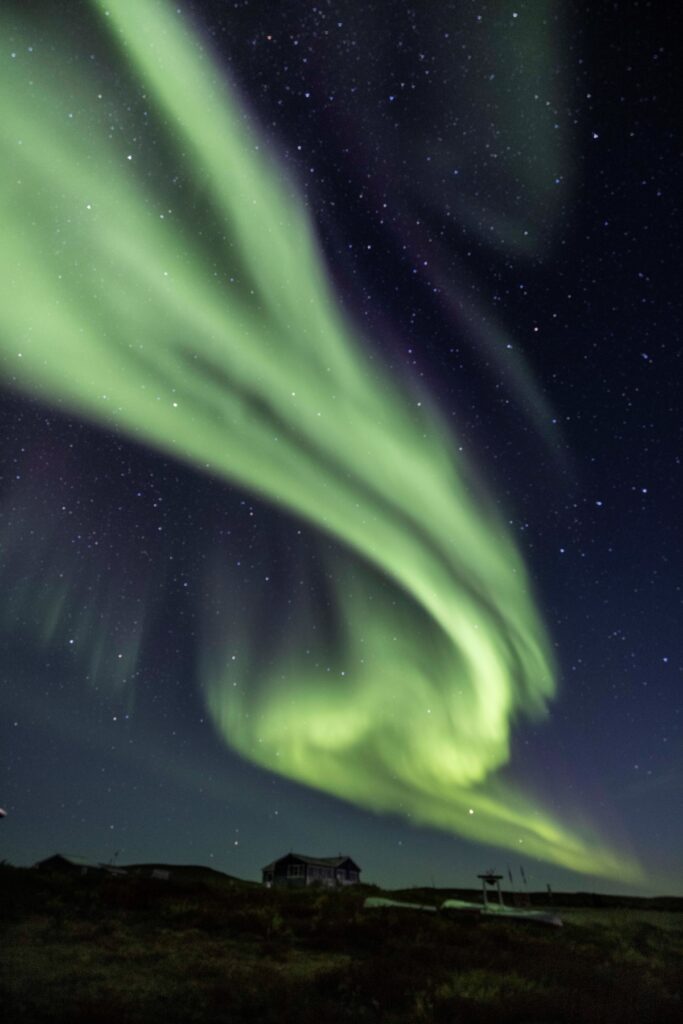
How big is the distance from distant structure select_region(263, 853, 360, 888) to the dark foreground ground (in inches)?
2009

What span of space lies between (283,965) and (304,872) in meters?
65.6

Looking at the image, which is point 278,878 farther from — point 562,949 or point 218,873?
point 562,949

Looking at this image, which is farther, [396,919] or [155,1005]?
[396,919]

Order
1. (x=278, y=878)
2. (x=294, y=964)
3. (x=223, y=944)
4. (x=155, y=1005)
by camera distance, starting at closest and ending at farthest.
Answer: (x=155, y=1005)
(x=294, y=964)
(x=223, y=944)
(x=278, y=878)

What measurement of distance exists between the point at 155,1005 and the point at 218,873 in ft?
302

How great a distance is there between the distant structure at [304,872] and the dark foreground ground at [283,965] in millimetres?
51031

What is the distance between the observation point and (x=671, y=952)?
2873cm

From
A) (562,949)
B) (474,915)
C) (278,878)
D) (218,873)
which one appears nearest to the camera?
(562,949)

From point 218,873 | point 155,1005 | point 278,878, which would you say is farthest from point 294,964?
point 218,873

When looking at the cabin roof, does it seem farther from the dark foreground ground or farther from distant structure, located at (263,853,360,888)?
the dark foreground ground

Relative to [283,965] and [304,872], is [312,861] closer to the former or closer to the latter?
[304,872]

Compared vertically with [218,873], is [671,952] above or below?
below

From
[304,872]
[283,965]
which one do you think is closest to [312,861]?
[304,872]

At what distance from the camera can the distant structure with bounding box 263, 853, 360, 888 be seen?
247 feet
